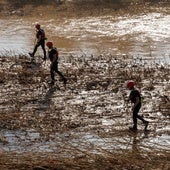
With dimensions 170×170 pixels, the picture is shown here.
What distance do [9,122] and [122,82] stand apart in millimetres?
5129

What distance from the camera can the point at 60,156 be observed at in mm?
10609

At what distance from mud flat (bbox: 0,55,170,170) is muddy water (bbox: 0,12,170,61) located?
9.01ft

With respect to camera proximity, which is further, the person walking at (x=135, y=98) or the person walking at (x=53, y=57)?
the person walking at (x=53, y=57)

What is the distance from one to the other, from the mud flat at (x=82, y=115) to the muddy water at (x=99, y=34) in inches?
108

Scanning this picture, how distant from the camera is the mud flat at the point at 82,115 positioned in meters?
10.5

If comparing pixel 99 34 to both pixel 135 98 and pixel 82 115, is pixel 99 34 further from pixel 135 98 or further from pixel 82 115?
pixel 135 98

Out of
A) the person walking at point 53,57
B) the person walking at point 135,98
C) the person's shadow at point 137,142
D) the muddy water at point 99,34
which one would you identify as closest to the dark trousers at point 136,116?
the person walking at point 135,98

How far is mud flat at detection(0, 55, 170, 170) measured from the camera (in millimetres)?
10500

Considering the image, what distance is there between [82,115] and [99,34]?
13134 mm

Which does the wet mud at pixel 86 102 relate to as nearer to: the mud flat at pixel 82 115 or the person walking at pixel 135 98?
the mud flat at pixel 82 115

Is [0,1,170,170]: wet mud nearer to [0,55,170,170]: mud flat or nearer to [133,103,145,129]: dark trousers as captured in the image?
[0,55,170,170]: mud flat

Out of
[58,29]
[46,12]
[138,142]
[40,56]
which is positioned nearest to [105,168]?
[138,142]

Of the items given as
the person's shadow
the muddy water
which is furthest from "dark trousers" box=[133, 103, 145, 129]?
the muddy water

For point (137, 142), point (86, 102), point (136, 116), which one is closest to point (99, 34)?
point (86, 102)
